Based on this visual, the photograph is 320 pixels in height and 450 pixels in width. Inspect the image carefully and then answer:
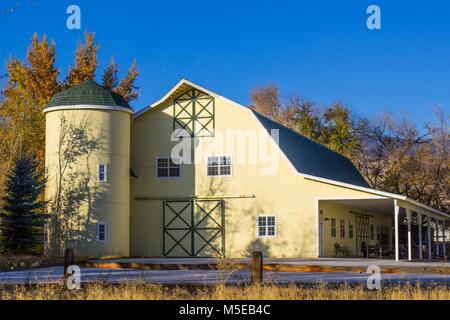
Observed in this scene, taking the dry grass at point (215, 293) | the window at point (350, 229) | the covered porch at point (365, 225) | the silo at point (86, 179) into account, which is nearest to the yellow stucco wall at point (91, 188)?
the silo at point (86, 179)

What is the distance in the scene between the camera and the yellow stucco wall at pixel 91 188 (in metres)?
34.0

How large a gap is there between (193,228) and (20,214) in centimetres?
797

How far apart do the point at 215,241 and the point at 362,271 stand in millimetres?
15765

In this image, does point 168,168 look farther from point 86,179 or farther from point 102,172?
point 86,179

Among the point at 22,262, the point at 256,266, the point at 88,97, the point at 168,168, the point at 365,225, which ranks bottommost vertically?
the point at 22,262

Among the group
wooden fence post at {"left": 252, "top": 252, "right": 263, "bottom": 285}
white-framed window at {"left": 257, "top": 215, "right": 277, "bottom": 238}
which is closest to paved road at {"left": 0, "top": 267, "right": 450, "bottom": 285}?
wooden fence post at {"left": 252, "top": 252, "right": 263, "bottom": 285}

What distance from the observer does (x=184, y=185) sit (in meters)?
36.2

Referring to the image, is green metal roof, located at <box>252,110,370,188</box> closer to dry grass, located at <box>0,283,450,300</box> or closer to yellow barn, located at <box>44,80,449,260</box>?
yellow barn, located at <box>44,80,449,260</box>

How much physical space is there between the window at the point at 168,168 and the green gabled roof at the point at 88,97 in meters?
3.23

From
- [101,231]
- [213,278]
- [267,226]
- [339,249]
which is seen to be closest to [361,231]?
[339,249]

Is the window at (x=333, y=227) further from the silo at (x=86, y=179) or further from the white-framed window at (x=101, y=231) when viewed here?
the white-framed window at (x=101, y=231)

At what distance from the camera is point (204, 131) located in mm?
36000

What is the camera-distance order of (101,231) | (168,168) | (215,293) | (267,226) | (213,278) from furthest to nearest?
(168,168), (267,226), (101,231), (213,278), (215,293)
